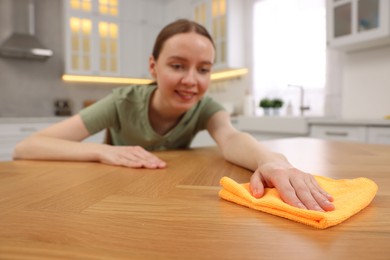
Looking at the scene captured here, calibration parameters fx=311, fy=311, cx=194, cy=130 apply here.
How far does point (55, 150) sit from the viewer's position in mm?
909

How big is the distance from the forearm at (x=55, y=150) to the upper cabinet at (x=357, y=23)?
209 cm

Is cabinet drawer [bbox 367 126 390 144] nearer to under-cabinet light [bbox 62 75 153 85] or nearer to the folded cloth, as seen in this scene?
the folded cloth

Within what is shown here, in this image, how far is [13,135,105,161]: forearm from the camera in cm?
88

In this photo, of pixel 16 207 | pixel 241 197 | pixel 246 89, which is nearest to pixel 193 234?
pixel 241 197

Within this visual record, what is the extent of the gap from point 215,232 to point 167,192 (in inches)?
7.9

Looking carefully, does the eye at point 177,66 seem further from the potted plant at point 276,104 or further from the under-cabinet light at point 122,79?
the under-cabinet light at point 122,79

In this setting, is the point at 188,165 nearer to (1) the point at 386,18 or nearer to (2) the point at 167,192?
(2) the point at 167,192

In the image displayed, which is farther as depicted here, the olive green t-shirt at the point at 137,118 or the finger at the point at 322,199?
the olive green t-shirt at the point at 137,118

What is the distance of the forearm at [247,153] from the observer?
2.18ft

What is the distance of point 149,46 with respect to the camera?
4.27 m

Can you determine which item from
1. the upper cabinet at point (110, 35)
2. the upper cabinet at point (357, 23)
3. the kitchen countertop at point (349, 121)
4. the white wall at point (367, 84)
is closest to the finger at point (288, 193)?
the kitchen countertop at point (349, 121)

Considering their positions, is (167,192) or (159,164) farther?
(159,164)

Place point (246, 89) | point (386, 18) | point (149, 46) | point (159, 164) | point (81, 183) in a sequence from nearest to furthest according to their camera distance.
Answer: point (81, 183), point (159, 164), point (386, 18), point (246, 89), point (149, 46)

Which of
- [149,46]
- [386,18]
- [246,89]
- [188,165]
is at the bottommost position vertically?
[188,165]
